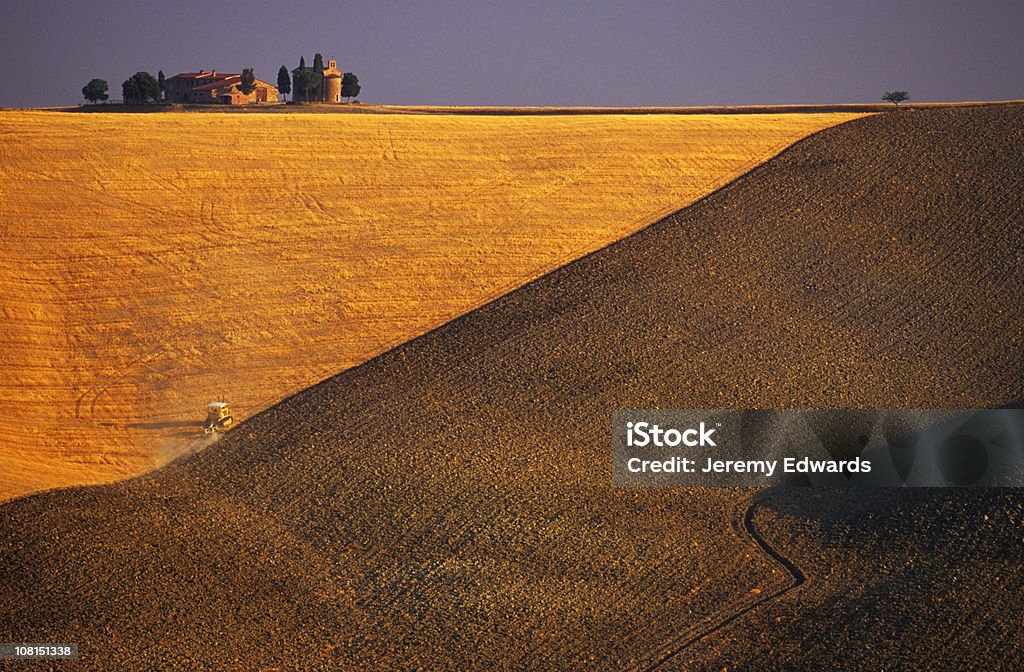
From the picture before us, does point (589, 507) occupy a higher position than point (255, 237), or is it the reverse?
point (255, 237)

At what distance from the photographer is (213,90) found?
57656 millimetres

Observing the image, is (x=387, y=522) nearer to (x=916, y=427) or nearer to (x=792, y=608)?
(x=792, y=608)

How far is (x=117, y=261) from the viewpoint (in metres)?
22.6

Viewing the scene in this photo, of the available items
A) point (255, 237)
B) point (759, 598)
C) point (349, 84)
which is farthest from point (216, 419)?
point (349, 84)

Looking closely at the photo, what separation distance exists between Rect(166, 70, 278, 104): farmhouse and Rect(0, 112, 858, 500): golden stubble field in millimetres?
27722

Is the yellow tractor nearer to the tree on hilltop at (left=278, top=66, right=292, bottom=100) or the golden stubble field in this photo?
the golden stubble field

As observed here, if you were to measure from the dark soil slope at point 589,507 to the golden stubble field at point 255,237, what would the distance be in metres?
1.38

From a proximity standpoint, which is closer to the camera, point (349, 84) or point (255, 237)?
point (255, 237)

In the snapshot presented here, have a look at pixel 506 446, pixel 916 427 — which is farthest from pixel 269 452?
pixel 916 427

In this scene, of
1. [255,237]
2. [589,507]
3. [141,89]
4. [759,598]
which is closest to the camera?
[759,598]

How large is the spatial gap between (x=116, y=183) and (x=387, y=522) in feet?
45.8

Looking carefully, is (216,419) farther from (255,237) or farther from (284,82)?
(284,82)

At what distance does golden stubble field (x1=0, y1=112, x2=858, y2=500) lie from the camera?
773 inches

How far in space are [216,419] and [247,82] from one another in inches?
1669
